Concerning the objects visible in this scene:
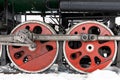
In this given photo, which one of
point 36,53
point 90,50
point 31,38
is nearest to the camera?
point 31,38

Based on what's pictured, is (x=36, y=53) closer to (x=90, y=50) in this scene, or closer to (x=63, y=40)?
(x=63, y=40)

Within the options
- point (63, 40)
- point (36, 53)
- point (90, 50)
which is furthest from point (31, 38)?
point (90, 50)

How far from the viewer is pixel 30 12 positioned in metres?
7.06

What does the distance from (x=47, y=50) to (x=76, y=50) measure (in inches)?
22.4

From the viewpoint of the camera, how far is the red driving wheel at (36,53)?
6141 mm

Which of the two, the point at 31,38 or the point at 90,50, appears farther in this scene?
the point at 90,50

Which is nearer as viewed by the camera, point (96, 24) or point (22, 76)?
point (22, 76)

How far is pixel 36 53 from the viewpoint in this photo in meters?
6.20

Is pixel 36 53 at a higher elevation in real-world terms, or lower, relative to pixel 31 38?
lower

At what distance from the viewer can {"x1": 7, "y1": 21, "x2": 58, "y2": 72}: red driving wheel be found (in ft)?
20.1

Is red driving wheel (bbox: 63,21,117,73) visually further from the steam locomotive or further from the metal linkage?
the metal linkage

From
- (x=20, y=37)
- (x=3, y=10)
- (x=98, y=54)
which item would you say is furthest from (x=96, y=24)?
(x=3, y=10)

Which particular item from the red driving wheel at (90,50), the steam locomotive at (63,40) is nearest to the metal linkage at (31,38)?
the steam locomotive at (63,40)

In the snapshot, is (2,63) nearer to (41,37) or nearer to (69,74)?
(41,37)
